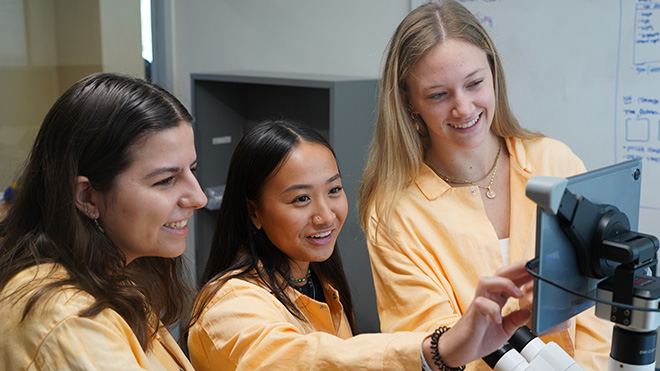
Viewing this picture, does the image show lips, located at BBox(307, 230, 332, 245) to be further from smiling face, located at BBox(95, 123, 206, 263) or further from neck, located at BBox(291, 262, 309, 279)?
smiling face, located at BBox(95, 123, 206, 263)

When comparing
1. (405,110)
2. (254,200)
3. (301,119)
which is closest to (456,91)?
(405,110)

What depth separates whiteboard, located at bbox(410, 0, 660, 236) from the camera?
203 cm

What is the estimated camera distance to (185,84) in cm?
360

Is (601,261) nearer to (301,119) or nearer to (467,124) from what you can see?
(467,124)

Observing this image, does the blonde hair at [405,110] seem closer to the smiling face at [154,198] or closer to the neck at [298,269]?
the neck at [298,269]

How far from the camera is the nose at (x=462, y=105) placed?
1.53 metres

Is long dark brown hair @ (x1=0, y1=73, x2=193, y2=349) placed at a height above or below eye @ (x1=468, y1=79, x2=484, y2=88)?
below

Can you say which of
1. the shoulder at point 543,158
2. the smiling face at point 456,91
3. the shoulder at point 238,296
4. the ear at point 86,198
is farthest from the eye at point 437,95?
the ear at point 86,198

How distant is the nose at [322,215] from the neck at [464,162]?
35cm

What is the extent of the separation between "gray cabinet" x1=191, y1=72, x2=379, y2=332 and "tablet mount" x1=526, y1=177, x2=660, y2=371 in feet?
5.27

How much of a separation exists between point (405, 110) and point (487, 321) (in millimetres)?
773

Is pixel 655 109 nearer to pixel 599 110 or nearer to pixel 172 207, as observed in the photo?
pixel 599 110

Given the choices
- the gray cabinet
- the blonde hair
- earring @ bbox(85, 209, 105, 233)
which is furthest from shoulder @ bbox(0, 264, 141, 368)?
the gray cabinet

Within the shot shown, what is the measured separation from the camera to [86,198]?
3.79 feet
